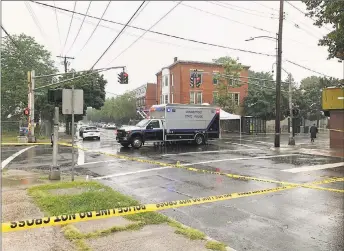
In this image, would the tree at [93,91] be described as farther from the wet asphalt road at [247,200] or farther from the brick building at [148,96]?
the wet asphalt road at [247,200]

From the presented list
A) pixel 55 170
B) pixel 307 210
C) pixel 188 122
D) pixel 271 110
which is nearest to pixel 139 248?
pixel 307 210

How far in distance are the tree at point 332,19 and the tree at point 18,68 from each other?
107ft

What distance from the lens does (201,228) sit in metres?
5.95

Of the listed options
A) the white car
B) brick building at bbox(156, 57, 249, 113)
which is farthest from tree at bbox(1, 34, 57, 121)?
brick building at bbox(156, 57, 249, 113)

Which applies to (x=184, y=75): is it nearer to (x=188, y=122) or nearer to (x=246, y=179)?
(x=188, y=122)

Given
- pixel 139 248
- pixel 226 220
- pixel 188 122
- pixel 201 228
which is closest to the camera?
pixel 139 248

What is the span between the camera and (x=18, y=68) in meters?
44.1

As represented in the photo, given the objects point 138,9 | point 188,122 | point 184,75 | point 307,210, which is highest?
point 184,75

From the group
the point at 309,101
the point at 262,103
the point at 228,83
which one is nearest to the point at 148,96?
the point at 228,83

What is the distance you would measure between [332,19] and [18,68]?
131 feet

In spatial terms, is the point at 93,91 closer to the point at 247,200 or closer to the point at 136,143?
the point at 136,143

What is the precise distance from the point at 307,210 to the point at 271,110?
42500 mm

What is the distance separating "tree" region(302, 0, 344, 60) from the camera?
520 inches

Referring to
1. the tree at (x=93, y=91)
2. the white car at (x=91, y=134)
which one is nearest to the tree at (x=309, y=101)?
the tree at (x=93, y=91)
